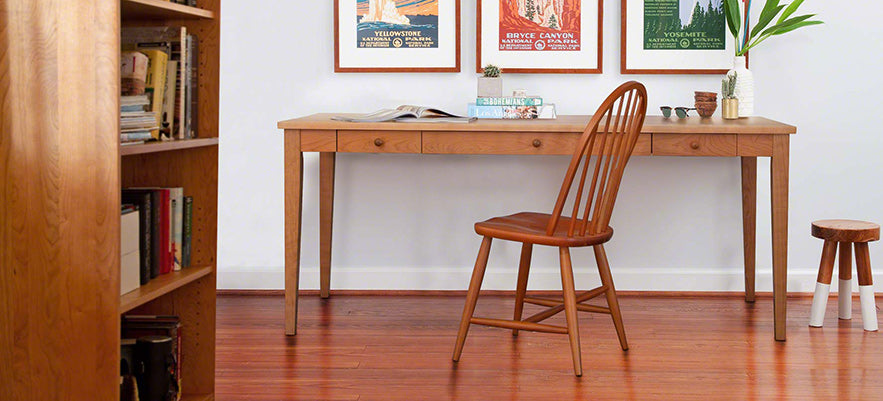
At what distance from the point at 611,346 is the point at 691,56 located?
4.35 feet

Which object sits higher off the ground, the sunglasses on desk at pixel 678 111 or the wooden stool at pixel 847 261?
the sunglasses on desk at pixel 678 111

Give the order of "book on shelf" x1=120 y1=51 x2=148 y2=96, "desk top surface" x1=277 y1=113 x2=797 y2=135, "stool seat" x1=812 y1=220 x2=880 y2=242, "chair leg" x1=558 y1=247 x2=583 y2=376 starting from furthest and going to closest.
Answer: "stool seat" x1=812 y1=220 x2=880 y2=242 < "desk top surface" x1=277 y1=113 x2=797 y2=135 < "chair leg" x1=558 y1=247 x2=583 y2=376 < "book on shelf" x1=120 y1=51 x2=148 y2=96

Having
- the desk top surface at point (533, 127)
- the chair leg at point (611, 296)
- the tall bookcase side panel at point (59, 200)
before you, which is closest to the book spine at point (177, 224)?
the tall bookcase side panel at point (59, 200)

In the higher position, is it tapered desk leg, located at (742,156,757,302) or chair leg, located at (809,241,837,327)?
tapered desk leg, located at (742,156,757,302)

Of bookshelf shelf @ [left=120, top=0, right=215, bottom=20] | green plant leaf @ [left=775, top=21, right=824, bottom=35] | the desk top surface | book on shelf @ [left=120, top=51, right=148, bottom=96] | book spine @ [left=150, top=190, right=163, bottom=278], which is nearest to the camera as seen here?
bookshelf shelf @ [left=120, top=0, right=215, bottom=20]

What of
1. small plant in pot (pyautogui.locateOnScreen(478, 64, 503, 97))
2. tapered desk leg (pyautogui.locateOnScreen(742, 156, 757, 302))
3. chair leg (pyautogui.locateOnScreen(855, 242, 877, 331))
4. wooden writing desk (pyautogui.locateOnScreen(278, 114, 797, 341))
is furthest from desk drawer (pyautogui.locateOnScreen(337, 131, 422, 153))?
chair leg (pyautogui.locateOnScreen(855, 242, 877, 331))

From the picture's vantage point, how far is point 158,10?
1.94 meters

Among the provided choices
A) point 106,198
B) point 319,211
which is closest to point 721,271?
point 319,211

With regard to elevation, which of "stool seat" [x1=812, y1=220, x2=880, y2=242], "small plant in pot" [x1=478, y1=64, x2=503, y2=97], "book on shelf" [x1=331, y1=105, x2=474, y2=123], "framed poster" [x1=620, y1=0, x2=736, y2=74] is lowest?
"stool seat" [x1=812, y1=220, x2=880, y2=242]

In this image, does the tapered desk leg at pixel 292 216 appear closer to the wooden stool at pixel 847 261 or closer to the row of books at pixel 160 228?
the row of books at pixel 160 228

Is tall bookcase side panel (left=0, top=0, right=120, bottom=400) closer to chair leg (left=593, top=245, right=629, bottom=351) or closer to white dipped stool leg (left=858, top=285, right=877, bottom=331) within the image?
chair leg (left=593, top=245, right=629, bottom=351)

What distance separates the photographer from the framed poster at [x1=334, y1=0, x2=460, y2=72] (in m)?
3.66

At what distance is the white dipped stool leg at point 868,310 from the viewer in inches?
125

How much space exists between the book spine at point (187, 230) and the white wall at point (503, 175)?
1562 millimetres
